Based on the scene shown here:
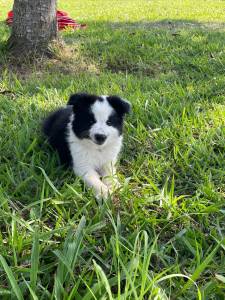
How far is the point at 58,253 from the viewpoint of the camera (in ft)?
7.34

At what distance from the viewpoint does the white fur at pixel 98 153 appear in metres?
3.28

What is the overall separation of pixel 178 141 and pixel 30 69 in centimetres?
297

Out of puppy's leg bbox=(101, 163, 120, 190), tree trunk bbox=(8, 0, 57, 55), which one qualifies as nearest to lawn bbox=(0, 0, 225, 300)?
puppy's leg bbox=(101, 163, 120, 190)

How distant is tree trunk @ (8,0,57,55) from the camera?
606 cm

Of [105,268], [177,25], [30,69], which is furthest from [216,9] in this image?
[105,268]

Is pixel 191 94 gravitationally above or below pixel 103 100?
below

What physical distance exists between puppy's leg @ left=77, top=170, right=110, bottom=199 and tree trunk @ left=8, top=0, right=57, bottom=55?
3352 mm

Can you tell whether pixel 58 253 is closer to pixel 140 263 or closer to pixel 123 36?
pixel 140 263

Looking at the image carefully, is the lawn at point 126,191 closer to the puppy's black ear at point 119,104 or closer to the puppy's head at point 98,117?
the puppy's head at point 98,117

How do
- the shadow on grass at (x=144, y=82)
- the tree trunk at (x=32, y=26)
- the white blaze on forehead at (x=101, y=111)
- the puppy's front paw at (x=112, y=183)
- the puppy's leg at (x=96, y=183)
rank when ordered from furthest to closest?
the tree trunk at (x=32, y=26), the shadow on grass at (x=144, y=82), the white blaze on forehead at (x=101, y=111), the puppy's front paw at (x=112, y=183), the puppy's leg at (x=96, y=183)

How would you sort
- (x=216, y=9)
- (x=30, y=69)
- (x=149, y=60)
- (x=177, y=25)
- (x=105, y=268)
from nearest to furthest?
(x=105, y=268)
(x=30, y=69)
(x=149, y=60)
(x=177, y=25)
(x=216, y=9)

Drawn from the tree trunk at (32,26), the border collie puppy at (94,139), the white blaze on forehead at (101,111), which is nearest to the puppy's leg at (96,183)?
the border collie puppy at (94,139)

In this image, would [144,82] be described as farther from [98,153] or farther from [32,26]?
[98,153]

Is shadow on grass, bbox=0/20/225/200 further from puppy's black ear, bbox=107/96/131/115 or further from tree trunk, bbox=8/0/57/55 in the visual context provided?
puppy's black ear, bbox=107/96/131/115
